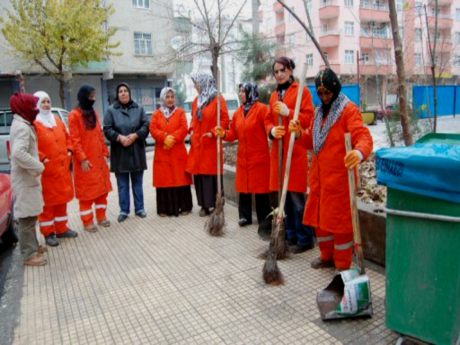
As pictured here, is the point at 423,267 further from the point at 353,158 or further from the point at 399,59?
the point at 399,59

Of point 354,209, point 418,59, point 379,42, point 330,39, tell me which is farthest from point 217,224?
point 330,39

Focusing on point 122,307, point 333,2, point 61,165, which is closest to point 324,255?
point 122,307

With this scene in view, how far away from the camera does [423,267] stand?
222cm

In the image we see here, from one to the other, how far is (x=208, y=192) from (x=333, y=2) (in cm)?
2950

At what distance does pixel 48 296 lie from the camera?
3.37 m

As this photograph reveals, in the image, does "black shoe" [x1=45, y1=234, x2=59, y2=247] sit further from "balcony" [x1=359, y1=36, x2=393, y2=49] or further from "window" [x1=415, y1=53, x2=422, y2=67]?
"window" [x1=415, y1=53, x2=422, y2=67]

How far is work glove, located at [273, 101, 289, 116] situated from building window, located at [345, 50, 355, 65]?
30801 millimetres

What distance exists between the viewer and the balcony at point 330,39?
103ft

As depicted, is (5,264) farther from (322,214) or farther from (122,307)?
(322,214)

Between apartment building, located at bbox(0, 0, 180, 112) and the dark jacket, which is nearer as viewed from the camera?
the dark jacket

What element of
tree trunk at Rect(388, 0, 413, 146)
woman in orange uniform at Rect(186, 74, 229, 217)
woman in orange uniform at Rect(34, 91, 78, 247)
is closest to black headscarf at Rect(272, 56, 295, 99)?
tree trunk at Rect(388, 0, 413, 146)

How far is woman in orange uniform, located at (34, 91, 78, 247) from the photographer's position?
4.41 meters

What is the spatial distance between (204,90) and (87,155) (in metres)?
1.62

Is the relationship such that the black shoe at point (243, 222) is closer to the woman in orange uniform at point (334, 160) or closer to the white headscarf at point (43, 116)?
the woman in orange uniform at point (334, 160)
